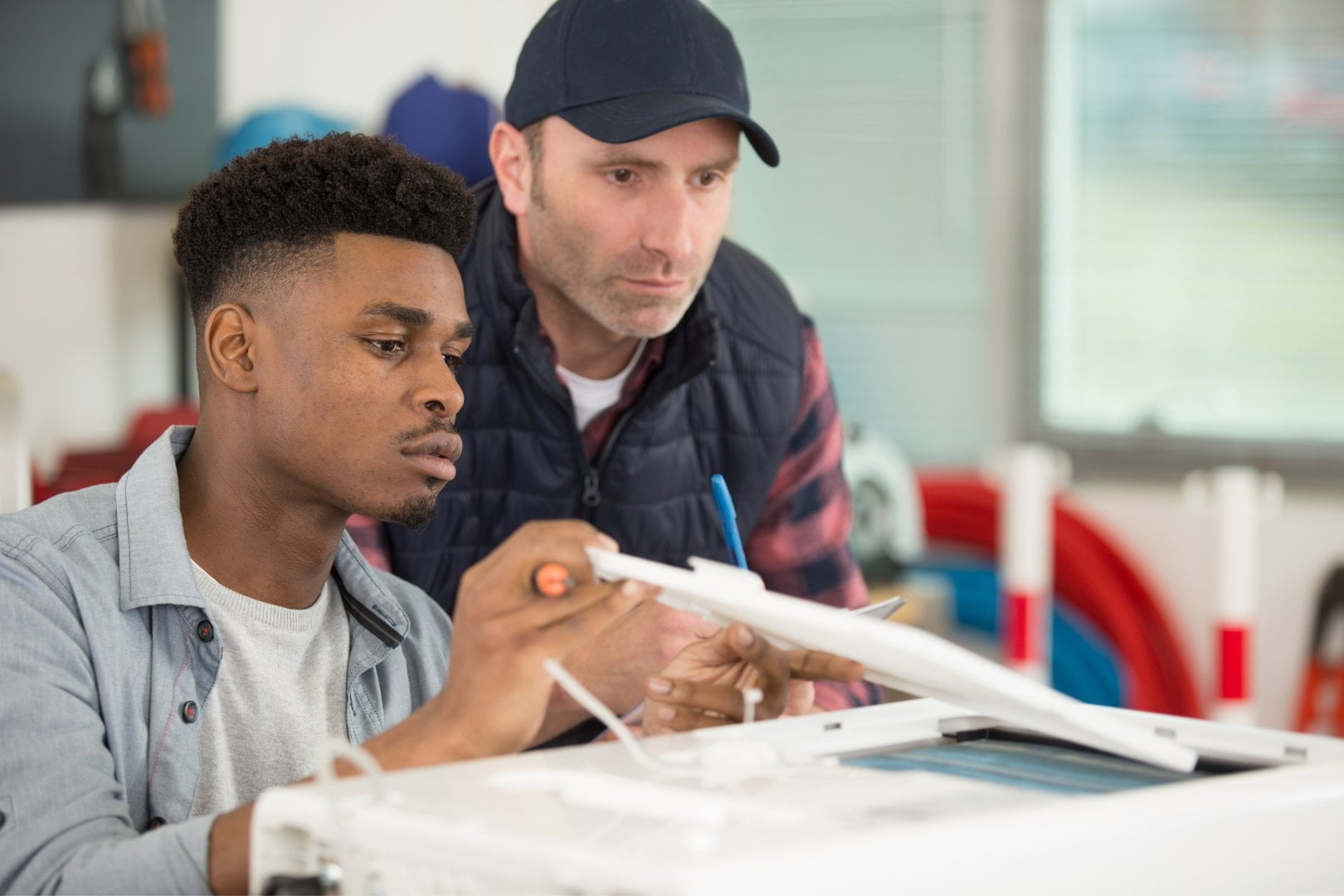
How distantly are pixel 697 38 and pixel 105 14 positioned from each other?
2007 mm

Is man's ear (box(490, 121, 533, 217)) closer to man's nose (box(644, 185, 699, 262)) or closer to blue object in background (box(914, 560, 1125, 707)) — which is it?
man's nose (box(644, 185, 699, 262))

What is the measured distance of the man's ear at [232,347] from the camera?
116 centimetres

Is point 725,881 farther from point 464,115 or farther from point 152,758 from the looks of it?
point 464,115

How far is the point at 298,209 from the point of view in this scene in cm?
118

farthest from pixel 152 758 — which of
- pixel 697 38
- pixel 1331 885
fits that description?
pixel 697 38

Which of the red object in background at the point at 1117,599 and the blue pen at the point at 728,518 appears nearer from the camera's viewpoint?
the blue pen at the point at 728,518

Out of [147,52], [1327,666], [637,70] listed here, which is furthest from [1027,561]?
[147,52]

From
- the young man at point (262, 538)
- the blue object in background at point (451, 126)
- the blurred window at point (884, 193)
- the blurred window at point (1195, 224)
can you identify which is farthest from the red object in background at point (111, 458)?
the blurred window at point (1195, 224)

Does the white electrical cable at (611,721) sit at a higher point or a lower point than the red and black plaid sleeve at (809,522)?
higher

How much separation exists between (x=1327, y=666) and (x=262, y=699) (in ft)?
8.78

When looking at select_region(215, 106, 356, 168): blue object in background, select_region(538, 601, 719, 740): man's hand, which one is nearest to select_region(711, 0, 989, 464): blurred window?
select_region(215, 106, 356, 168): blue object in background

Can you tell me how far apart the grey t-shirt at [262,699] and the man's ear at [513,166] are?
2.20 feet

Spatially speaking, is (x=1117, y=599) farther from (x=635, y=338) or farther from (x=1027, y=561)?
(x=635, y=338)

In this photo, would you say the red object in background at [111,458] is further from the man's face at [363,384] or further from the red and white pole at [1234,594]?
the red and white pole at [1234,594]
